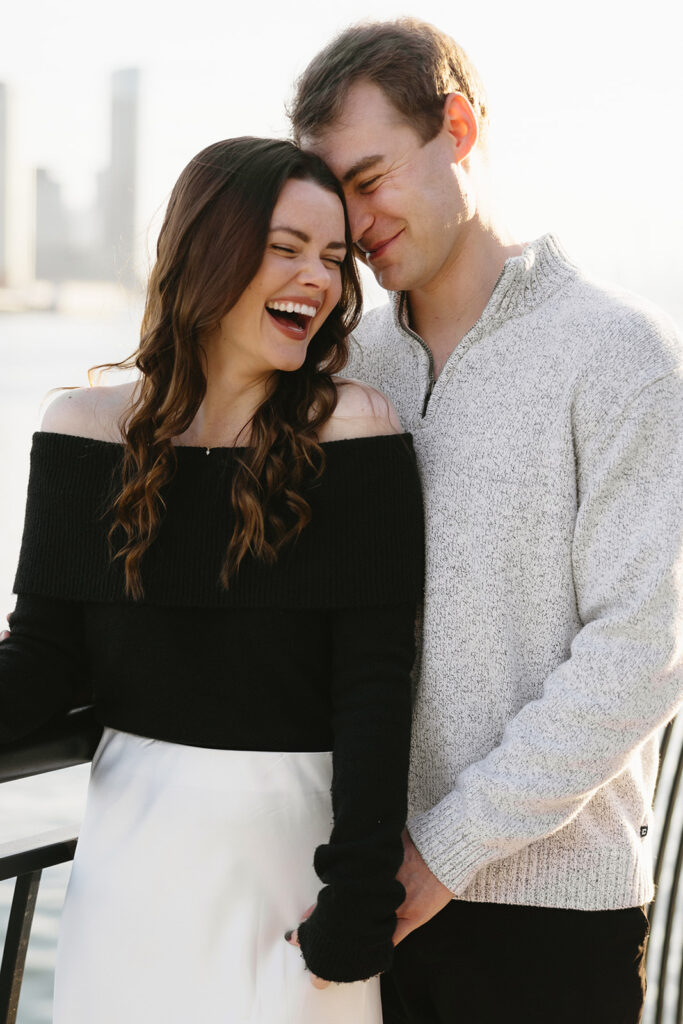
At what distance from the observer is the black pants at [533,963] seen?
1.55 metres

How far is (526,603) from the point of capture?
154cm

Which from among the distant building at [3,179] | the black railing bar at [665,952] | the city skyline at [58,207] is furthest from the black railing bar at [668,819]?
the distant building at [3,179]

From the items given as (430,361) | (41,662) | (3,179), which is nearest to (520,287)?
(430,361)

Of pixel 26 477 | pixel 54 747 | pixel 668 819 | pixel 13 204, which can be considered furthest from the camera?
pixel 13 204

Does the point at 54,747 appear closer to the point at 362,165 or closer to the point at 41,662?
the point at 41,662

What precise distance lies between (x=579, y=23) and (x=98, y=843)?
69.1 feet

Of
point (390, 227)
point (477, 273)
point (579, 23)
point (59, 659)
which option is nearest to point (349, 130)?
point (390, 227)

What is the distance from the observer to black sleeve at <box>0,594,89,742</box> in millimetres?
1574

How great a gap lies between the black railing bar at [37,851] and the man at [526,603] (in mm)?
438

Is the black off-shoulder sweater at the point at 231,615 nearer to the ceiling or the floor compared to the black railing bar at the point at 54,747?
nearer to the ceiling

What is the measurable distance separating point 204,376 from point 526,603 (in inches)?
22.1

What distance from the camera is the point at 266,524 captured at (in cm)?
156

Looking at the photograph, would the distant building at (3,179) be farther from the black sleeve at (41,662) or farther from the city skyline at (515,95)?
the black sleeve at (41,662)

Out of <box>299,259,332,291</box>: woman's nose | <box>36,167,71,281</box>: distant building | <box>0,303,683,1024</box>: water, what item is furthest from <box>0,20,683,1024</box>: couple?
<box>36,167,71,281</box>: distant building
